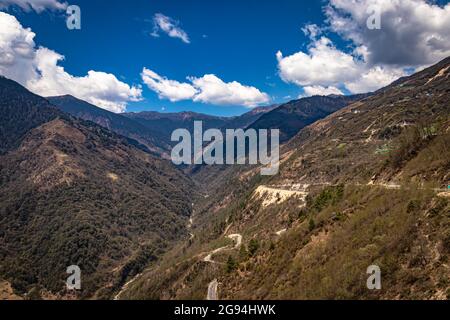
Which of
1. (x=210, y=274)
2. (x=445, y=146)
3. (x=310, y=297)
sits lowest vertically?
(x=210, y=274)

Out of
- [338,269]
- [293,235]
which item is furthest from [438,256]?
[293,235]

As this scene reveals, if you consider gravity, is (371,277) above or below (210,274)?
above

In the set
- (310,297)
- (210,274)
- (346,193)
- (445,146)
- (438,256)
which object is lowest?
(210,274)
